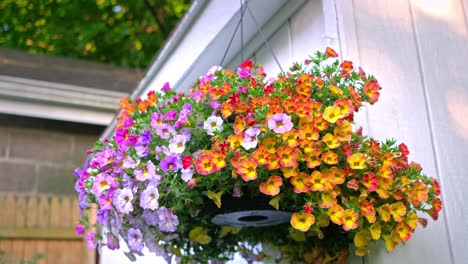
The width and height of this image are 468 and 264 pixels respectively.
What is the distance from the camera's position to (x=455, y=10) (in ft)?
8.45

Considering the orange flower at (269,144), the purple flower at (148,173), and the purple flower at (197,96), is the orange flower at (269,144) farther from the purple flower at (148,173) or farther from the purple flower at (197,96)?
the purple flower at (197,96)

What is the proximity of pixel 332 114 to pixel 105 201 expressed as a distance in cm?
79

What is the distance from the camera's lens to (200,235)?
222 cm

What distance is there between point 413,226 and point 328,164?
0.32 metres

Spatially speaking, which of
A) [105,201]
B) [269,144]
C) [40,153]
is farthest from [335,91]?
[40,153]

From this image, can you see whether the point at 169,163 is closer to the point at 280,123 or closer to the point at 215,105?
the point at 215,105

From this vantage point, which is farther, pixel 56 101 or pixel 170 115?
pixel 56 101

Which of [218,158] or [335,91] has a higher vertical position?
[335,91]

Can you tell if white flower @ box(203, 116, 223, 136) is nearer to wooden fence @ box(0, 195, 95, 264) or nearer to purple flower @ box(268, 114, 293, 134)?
purple flower @ box(268, 114, 293, 134)

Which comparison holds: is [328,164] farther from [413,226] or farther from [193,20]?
[193,20]

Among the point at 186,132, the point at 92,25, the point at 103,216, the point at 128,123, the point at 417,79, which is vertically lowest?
the point at 103,216

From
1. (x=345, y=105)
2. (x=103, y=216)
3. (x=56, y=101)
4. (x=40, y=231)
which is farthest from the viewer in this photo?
(x=56, y=101)

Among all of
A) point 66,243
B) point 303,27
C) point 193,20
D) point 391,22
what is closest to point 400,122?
point 391,22

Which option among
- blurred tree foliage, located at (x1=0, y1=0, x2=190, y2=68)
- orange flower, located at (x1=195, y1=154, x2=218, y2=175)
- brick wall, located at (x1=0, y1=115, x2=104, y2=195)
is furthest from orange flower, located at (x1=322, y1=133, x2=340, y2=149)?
blurred tree foliage, located at (x1=0, y1=0, x2=190, y2=68)
